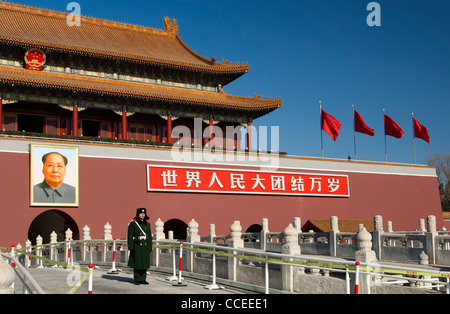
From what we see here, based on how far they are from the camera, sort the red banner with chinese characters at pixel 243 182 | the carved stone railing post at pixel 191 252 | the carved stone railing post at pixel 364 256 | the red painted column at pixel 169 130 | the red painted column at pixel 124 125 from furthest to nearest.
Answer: the red painted column at pixel 169 130, the red painted column at pixel 124 125, the red banner with chinese characters at pixel 243 182, the carved stone railing post at pixel 191 252, the carved stone railing post at pixel 364 256

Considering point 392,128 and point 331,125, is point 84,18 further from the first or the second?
point 392,128

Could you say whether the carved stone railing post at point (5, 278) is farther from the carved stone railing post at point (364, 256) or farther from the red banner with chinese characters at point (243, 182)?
the red banner with chinese characters at point (243, 182)

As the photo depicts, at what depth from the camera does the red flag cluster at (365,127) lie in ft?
106

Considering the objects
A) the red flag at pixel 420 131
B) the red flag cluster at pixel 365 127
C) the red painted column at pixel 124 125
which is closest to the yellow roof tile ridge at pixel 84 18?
the red painted column at pixel 124 125

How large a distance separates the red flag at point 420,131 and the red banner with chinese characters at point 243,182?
5.88 m

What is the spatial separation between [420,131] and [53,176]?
2212 cm

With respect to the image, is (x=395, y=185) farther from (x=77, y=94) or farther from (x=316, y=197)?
(x=77, y=94)

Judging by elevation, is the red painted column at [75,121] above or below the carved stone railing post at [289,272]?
above

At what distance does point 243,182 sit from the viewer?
2967 cm

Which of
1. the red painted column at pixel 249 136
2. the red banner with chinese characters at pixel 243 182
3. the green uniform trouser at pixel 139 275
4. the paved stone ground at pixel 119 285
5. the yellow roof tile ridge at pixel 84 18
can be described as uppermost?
the yellow roof tile ridge at pixel 84 18

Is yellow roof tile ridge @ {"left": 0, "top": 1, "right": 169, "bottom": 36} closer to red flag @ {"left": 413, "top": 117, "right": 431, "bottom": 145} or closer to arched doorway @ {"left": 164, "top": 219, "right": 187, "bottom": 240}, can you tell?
arched doorway @ {"left": 164, "top": 219, "right": 187, "bottom": 240}

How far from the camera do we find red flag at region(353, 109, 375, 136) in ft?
107

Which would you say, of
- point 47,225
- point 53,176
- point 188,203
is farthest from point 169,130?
point 47,225
